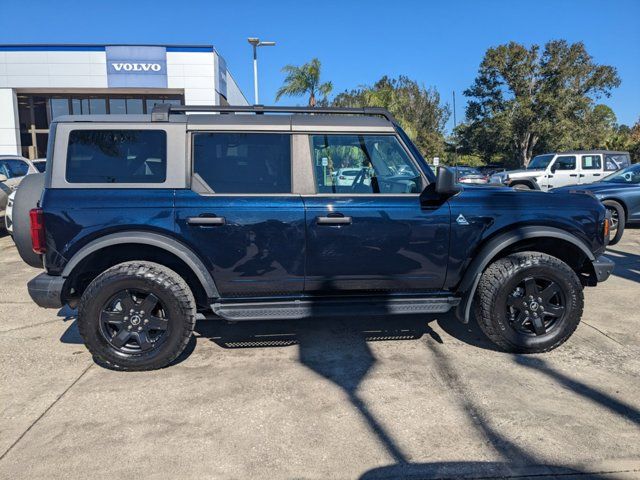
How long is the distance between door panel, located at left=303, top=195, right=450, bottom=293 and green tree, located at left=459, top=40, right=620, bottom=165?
33.6 m

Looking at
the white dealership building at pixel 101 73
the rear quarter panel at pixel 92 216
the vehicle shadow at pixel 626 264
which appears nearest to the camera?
the rear quarter panel at pixel 92 216

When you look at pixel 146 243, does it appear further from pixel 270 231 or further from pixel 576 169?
pixel 576 169

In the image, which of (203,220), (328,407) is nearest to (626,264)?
(328,407)

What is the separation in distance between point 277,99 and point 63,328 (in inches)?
787

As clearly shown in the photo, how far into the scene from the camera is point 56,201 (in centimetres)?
348

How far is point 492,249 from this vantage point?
3791 millimetres

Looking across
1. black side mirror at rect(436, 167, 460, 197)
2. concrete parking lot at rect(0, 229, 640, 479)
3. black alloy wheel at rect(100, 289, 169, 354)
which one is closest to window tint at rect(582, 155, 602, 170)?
concrete parking lot at rect(0, 229, 640, 479)

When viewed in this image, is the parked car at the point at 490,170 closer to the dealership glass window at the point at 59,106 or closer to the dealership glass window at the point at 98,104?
the dealership glass window at the point at 98,104

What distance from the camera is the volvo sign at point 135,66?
21.1 meters

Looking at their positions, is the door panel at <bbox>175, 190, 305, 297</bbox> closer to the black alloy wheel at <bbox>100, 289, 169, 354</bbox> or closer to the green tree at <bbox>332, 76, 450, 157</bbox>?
the black alloy wheel at <bbox>100, 289, 169, 354</bbox>

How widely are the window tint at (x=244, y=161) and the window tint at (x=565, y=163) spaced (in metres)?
14.4

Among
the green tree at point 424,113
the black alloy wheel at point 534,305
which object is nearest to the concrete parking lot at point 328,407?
the black alloy wheel at point 534,305

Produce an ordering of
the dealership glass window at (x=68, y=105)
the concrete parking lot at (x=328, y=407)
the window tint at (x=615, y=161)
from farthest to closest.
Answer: the dealership glass window at (x=68, y=105) → the window tint at (x=615, y=161) → the concrete parking lot at (x=328, y=407)

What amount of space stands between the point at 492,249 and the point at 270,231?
1743 millimetres
